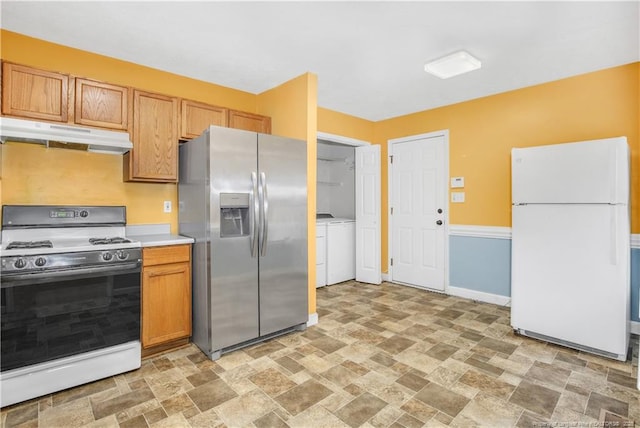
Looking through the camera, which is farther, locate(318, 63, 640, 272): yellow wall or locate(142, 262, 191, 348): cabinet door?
locate(318, 63, 640, 272): yellow wall

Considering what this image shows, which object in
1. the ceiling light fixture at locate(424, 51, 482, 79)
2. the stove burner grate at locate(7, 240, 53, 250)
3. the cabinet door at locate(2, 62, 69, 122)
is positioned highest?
the ceiling light fixture at locate(424, 51, 482, 79)

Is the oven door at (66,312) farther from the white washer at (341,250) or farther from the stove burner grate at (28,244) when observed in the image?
the white washer at (341,250)

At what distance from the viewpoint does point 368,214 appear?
195 inches

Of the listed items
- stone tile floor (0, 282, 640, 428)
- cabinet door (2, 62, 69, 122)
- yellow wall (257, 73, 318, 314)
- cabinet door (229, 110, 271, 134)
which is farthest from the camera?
cabinet door (229, 110, 271, 134)

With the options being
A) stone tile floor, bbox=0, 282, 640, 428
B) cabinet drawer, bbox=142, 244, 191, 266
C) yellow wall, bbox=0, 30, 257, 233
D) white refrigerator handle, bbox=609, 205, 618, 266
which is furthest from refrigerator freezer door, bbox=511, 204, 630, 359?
yellow wall, bbox=0, 30, 257, 233

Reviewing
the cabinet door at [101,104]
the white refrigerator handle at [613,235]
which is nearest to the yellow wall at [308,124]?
the cabinet door at [101,104]

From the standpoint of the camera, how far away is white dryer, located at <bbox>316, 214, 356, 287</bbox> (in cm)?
481

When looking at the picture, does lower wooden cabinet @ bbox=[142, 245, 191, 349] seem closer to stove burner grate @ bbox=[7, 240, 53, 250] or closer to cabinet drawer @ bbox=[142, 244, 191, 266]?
cabinet drawer @ bbox=[142, 244, 191, 266]

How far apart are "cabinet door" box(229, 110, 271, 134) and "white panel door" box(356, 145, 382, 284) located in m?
1.84

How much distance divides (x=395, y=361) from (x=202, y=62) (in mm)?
3083

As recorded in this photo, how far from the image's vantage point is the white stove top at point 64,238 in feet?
6.75

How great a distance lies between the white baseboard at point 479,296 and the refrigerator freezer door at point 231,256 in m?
2.74

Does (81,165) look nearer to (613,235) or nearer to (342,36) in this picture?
(342,36)

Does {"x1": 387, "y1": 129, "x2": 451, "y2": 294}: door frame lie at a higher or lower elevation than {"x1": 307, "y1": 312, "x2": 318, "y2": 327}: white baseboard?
higher
